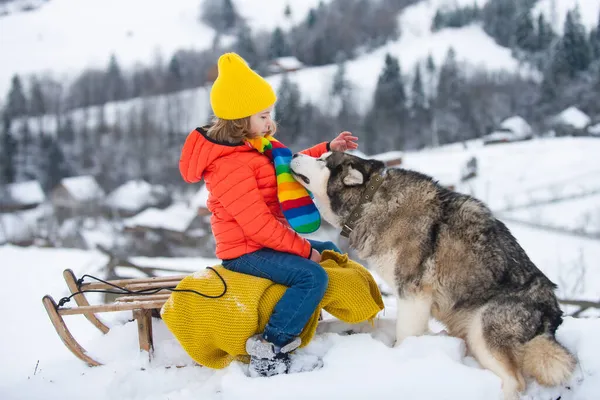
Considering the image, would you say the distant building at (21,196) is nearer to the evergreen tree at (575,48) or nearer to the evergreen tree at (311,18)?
the evergreen tree at (311,18)

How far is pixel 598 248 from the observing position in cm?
2431

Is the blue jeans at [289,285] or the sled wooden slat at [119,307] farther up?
the blue jeans at [289,285]

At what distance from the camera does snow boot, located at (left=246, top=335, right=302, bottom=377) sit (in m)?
3.38

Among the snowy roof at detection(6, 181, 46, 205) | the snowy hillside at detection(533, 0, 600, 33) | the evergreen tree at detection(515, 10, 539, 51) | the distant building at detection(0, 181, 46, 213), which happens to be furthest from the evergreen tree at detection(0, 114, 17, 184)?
the snowy hillside at detection(533, 0, 600, 33)

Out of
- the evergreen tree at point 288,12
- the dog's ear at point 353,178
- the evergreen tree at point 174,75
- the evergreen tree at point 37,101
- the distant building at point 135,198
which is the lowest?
the distant building at point 135,198

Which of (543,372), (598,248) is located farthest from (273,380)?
(598,248)

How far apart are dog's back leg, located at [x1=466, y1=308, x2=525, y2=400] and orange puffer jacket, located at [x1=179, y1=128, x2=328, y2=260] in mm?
1290

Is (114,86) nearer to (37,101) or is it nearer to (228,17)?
(37,101)

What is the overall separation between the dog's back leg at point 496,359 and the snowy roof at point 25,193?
50642 millimetres

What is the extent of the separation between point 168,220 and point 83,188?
53.9 ft

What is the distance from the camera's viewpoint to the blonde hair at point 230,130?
368 centimetres

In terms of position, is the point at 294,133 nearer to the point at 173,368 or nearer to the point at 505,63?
the point at 505,63

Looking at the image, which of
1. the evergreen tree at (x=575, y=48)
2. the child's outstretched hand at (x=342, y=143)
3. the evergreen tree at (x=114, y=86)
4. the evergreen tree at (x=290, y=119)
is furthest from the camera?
the evergreen tree at (x=114, y=86)

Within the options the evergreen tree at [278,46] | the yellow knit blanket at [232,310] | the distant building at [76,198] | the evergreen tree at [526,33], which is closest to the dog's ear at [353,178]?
the yellow knit blanket at [232,310]
